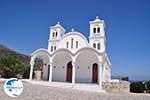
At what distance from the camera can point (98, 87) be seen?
17.3 metres

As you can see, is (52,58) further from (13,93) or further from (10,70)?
(13,93)

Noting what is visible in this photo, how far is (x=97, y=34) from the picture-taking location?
74.5ft

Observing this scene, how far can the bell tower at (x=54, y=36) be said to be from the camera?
82.2ft

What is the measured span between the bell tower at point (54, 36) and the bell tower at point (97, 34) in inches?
197

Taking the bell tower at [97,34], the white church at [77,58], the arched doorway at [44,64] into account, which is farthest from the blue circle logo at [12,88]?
the bell tower at [97,34]

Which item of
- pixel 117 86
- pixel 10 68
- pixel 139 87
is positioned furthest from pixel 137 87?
pixel 10 68

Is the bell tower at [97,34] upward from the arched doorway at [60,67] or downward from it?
upward

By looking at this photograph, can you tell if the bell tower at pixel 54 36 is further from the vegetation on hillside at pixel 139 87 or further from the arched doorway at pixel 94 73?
the vegetation on hillside at pixel 139 87

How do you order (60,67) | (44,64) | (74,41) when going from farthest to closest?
1. (44,64)
2. (60,67)
3. (74,41)

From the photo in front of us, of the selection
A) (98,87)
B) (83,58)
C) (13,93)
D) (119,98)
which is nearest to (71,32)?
(83,58)

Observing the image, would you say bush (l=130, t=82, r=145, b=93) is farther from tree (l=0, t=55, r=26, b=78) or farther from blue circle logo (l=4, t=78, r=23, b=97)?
blue circle logo (l=4, t=78, r=23, b=97)

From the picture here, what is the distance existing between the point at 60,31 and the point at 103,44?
7168 millimetres

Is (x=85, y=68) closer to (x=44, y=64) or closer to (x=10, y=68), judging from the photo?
(x=44, y=64)

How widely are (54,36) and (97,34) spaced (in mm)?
6759
